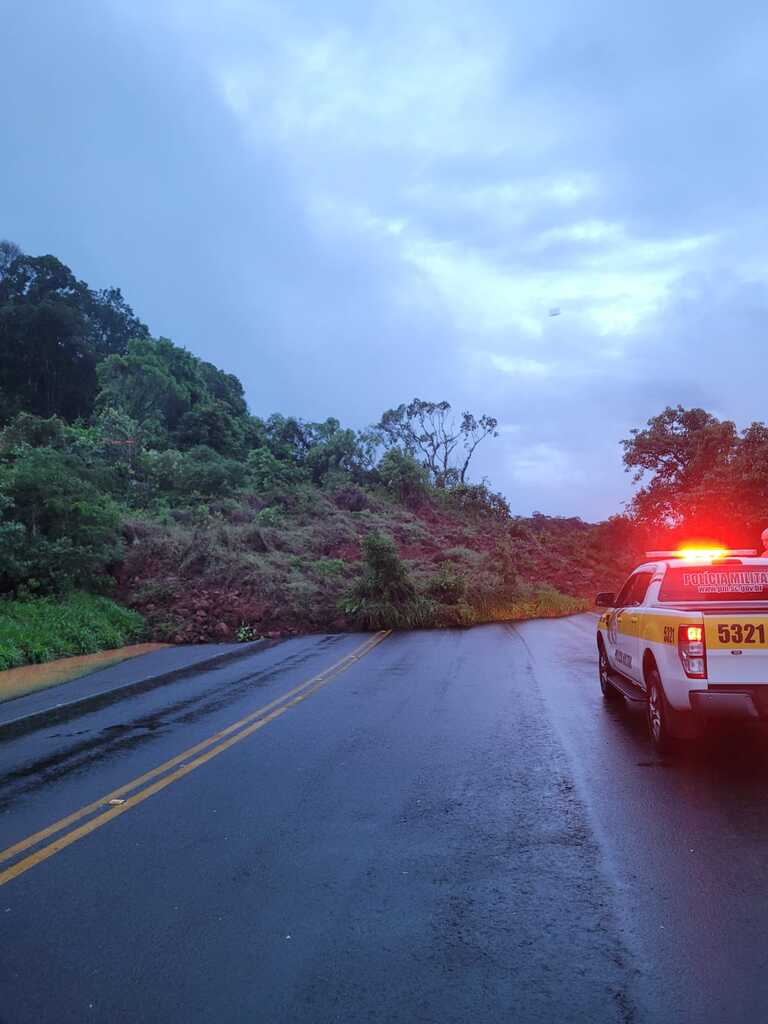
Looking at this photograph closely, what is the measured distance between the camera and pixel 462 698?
37.2ft

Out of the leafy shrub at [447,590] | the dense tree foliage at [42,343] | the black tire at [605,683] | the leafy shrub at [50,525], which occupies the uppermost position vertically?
the dense tree foliage at [42,343]

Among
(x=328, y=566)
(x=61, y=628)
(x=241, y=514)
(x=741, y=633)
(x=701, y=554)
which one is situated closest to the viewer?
(x=741, y=633)

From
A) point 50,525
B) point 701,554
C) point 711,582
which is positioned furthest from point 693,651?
point 50,525

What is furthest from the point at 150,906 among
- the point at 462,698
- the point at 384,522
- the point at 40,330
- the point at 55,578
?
the point at 40,330

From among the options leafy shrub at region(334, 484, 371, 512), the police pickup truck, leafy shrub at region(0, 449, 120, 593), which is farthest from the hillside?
the police pickup truck

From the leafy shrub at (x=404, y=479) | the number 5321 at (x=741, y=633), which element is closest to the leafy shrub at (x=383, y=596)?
the number 5321 at (x=741, y=633)

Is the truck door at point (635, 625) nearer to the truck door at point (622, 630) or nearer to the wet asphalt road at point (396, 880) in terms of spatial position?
the truck door at point (622, 630)

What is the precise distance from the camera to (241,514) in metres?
35.2

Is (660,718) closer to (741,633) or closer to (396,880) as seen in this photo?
(741,633)

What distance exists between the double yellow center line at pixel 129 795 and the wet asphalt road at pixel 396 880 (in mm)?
105

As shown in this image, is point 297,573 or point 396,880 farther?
point 297,573

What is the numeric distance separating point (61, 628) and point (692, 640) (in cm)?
1600

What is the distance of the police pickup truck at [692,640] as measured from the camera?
284 inches

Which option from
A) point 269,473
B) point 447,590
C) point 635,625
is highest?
point 269,473
